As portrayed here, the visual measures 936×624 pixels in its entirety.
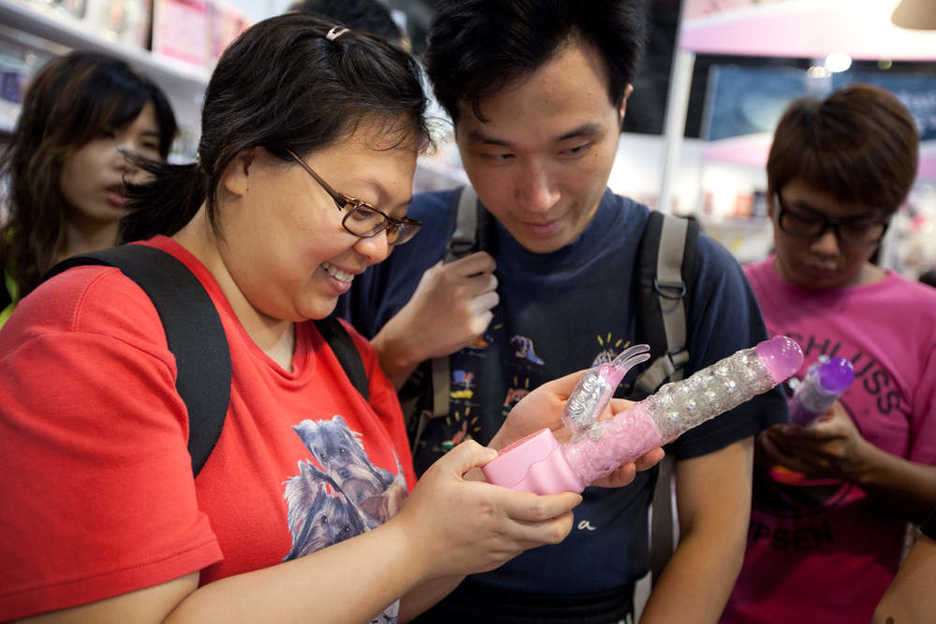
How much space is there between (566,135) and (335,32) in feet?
1.51

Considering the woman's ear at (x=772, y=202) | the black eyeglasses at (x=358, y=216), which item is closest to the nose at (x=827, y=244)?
the woman's ear at (x=772, y=202)

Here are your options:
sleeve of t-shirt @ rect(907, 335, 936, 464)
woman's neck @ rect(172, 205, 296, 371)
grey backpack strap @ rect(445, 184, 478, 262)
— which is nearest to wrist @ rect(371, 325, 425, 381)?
grey backpack strap @ rect(445, 184, 478, 262)

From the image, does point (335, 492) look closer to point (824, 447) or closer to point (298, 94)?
point (298, 94)

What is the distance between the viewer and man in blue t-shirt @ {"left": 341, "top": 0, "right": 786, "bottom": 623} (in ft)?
4.31

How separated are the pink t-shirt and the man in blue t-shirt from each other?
469 millimetres

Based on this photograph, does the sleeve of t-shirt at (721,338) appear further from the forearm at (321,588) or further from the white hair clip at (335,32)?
the white hair clip at (335,32)

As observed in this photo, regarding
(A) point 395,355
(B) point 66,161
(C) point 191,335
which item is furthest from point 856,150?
(B) point 66,161

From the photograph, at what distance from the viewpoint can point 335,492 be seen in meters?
1.13

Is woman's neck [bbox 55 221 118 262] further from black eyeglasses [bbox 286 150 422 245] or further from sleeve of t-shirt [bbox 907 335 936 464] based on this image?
sleeve of t-shirt [bbox 907 335 936 464]

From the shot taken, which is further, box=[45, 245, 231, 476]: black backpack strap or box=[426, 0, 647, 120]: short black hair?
box=[426, 0, 647, 120]: short black hair

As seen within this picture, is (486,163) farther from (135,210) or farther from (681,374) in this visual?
(135,210)

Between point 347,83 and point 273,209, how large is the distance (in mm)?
243

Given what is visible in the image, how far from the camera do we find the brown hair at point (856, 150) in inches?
72.0

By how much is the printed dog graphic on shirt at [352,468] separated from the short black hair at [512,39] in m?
0.66
